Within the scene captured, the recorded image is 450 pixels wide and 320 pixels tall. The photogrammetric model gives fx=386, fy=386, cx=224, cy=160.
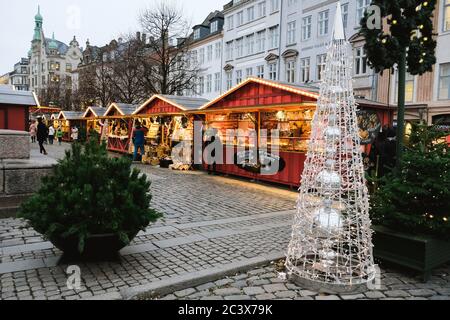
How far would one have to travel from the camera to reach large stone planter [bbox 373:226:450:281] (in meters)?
4.72

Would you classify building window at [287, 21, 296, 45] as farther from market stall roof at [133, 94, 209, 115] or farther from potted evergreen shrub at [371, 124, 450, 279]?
potted evergreen shrub at [371, 124, 450, 279]

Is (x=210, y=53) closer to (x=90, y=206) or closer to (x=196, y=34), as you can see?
(x=196, y=34)

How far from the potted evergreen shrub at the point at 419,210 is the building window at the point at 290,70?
27389 mm

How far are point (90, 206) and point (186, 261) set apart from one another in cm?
150

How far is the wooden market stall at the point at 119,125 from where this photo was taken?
2442 centimetres

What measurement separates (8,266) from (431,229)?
5357 mm

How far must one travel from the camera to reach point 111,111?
26.7 metres

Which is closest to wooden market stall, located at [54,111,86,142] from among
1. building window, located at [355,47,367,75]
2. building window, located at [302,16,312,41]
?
building window, located at [302,16,312,41]

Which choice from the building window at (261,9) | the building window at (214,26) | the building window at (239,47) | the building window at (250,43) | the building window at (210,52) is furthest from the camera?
the building window at (210,52)

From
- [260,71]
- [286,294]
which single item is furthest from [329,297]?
[260,71]

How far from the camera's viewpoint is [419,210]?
5020 millimetres

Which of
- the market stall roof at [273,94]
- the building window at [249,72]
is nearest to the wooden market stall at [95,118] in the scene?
the building window at [249,72]

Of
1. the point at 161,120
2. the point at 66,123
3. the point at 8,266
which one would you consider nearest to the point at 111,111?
the point at 161,120

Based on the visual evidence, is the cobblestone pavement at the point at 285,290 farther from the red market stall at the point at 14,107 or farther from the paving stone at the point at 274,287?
the red market stall at the point at 14,107
